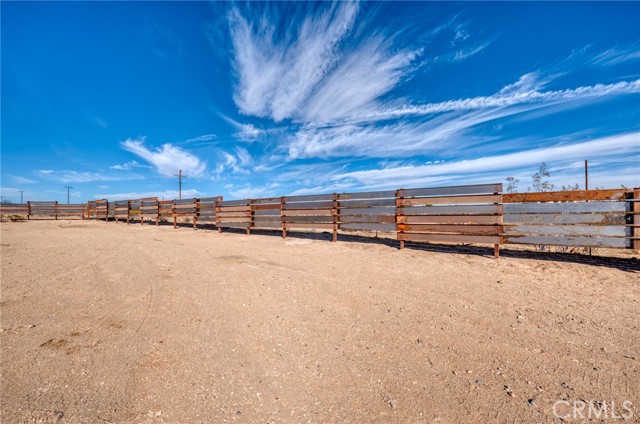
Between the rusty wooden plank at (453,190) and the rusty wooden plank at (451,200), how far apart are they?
0.12 metres

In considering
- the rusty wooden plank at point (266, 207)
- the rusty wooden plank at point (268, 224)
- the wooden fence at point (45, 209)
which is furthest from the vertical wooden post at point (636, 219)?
the wooden fence at point (45, 209)

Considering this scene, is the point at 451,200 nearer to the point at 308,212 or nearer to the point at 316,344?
the point at 308,212

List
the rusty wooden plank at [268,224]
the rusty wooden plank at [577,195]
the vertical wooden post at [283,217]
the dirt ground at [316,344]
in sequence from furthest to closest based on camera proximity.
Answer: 1. the rusty wooden plank at [268,224]
2. the vertical wooden post at [283,217]
3. the rusty wooden plank at [577,195]
4. the dirt ground at [316,344]

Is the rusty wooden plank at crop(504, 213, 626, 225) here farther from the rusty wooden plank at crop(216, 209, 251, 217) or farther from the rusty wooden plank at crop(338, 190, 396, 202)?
the rusty wooden plank at crop(216, 209, 251, 217)

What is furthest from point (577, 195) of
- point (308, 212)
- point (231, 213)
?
point (231, 213)

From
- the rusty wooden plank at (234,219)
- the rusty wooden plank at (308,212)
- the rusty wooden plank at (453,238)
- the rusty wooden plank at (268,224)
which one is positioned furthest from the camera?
the rusty wooden plank at (234,219)

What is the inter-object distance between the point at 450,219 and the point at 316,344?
20.5 ft

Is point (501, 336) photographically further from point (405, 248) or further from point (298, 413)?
point (405, 248)

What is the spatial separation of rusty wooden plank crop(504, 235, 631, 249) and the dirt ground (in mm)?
718

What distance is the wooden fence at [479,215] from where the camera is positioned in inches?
245

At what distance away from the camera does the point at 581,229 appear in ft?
21.0

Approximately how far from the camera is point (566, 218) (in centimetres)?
659

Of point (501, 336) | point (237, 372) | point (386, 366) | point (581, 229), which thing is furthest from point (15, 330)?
point (581, 229)

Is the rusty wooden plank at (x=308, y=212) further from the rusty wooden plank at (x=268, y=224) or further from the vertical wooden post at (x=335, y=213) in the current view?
the rusty wooden plank at (x=268, y=224)
